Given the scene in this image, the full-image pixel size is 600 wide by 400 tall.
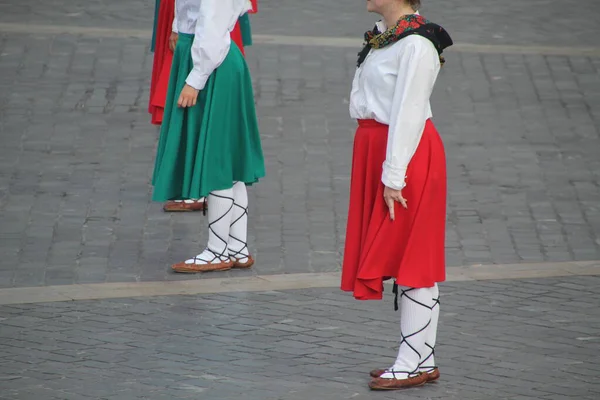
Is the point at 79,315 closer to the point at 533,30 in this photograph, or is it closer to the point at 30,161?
the point at 30,161

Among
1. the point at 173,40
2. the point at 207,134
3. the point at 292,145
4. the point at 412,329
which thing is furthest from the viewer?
the point at 292,145

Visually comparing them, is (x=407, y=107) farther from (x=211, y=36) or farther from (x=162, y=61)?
(x=162, y=61)

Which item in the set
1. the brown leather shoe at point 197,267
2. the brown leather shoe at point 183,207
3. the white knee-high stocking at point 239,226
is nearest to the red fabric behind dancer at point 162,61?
the brown leather shoe at point 183,207

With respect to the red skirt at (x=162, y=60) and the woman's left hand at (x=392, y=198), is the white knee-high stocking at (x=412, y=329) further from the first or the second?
the red skirt at (x=162, y=60)

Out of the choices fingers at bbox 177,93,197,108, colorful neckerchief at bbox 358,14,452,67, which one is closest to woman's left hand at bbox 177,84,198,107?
fingers at bbox 177,93,197,108

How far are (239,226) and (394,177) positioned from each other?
7.69ft

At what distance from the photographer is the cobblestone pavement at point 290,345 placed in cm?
572

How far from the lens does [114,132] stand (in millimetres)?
10211

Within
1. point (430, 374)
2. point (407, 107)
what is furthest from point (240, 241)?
point (407, 107)

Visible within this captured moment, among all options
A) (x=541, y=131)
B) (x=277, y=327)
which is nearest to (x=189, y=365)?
(x=277, y=327)

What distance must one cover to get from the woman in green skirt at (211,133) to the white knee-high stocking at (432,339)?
1992 mm

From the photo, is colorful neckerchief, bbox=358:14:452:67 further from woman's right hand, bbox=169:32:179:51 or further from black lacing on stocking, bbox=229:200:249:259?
woman's right hand, bbox=169:32:179:51

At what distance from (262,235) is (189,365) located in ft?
7.42

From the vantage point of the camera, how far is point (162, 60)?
338 inches
